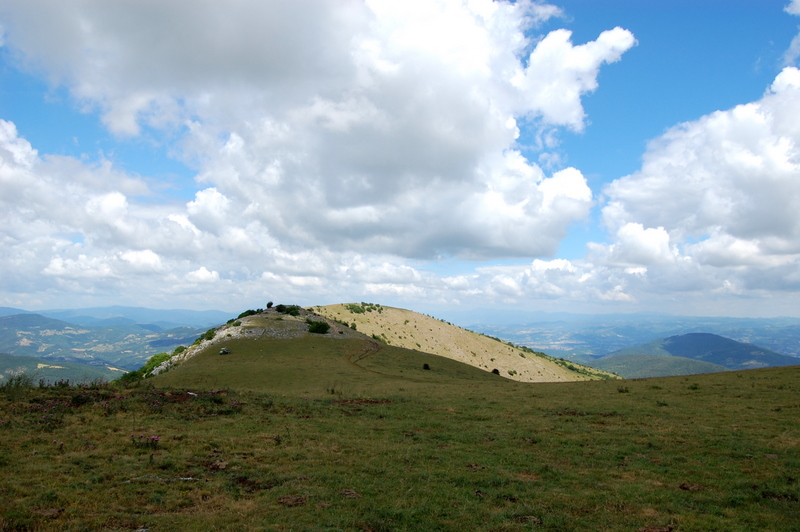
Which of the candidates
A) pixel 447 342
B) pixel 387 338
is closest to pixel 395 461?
pixel 387 338

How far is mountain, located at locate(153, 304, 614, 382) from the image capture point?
204 ft

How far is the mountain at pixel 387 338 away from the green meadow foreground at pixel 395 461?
3099 cm

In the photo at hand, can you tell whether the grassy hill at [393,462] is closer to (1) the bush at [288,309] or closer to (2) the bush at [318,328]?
(2) the bush at [318,328]

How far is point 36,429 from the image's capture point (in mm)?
17531

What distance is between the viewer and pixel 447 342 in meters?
111

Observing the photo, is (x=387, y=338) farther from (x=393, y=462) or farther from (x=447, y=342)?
(x=393, y=462)

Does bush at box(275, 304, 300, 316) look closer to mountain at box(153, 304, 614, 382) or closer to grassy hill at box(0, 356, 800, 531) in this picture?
mountain at box(153, 304, 614, 382)

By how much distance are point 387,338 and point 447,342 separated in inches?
802

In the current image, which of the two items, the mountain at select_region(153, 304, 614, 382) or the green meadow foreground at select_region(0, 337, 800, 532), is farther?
the mountain at select_region(153, 304, 614, 382)

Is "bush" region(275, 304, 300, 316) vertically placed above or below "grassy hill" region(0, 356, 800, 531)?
above

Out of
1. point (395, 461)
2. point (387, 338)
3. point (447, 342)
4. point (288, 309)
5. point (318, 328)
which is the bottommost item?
point (395, 461)

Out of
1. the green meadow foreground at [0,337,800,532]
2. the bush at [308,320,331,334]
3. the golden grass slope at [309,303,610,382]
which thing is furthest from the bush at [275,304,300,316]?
the green meadow foreground at [0,337,800,532]

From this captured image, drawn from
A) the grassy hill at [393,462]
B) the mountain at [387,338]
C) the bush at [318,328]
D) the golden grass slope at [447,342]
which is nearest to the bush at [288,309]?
the mountain at [387,338]

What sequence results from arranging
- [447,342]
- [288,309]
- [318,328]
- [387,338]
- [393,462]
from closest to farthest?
[393,462], [318,328], [288,309], [387,338], [447,342]
